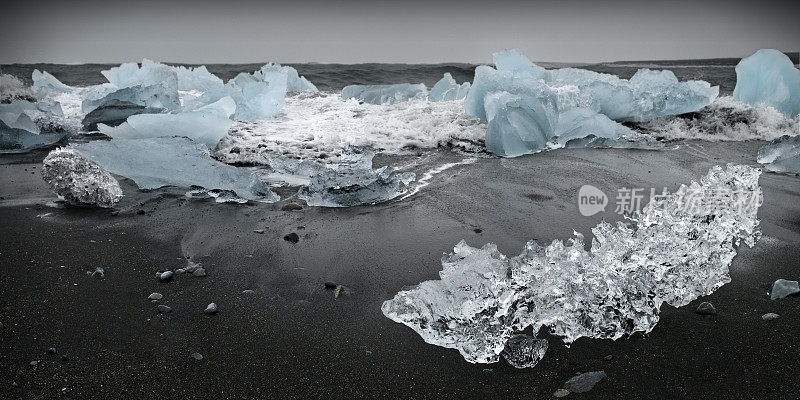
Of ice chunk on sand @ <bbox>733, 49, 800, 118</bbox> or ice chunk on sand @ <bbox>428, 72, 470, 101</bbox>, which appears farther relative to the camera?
ice chunk on sand @ <bbox>428, 72, 470, 101</bbox>

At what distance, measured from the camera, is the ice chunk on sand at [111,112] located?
6086mm

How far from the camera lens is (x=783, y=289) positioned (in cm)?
215

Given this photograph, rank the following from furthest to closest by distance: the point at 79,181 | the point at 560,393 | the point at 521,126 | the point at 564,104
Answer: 1. the point at 564,104
2. the point at 521,126
3. the point at 79,181
4. the point at 560,393

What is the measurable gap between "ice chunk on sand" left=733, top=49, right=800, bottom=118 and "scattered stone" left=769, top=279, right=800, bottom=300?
6156 mm

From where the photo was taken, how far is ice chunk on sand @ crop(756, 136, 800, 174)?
4238 mm

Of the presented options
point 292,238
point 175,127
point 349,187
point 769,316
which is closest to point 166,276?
point 292,238

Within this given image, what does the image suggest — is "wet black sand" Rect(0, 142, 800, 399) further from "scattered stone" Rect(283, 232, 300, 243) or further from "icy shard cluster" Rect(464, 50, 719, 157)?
"icy shard cluster" Rect(464, 50, 719, 157)

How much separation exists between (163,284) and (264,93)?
5407mm

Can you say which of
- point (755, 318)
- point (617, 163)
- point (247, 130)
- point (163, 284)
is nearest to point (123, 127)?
point (247, 130)

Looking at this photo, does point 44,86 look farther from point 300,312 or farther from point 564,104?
point 300,312

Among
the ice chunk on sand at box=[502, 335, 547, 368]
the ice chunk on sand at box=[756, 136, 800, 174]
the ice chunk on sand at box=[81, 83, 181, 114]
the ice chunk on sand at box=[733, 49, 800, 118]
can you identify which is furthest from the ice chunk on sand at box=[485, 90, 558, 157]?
the ice chunk on sand at box=[81, 83, 181, 114]

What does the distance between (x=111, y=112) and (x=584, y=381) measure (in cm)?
643

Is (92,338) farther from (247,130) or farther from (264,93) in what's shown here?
(264,93)

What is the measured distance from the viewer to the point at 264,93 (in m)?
7.16
